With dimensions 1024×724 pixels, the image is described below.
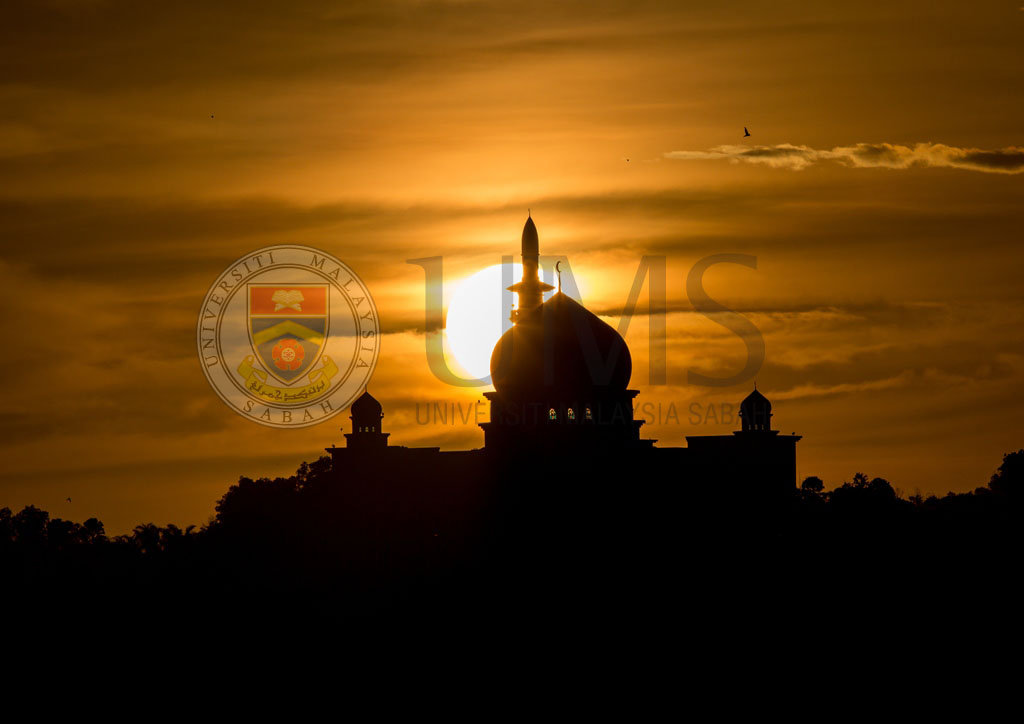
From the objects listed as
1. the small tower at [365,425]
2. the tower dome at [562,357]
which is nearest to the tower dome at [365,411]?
the small tower at [365,425]

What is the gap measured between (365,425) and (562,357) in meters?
7.56

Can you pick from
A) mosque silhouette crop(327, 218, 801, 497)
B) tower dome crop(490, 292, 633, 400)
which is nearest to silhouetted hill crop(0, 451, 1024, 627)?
mosque silhouette crop(327, 218, 801, 497)

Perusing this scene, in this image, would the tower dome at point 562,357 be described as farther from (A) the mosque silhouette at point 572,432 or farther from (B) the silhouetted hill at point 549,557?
(B) the silhouetted hill at point 549,557

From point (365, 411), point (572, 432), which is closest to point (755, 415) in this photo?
point (572, 432)

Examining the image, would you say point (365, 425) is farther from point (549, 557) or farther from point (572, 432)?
point (549, 557)

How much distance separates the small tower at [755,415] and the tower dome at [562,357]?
4.47m

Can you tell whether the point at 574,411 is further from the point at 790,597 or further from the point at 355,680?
the point at 355,680

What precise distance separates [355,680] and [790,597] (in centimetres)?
1091

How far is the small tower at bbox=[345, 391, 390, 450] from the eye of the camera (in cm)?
5894

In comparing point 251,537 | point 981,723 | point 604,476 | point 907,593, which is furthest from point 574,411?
point 981,723

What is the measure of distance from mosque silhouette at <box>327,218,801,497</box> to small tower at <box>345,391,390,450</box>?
1762mm

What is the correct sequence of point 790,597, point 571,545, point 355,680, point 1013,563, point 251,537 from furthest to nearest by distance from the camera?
point 251,537
point 571,545
point 1013,563
point 790,597
point 355,680

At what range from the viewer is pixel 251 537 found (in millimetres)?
54750

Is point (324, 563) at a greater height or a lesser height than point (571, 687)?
greater
